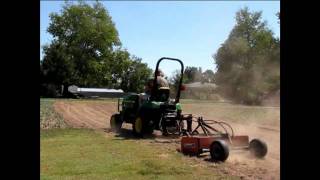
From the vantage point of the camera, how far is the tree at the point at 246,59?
114 ft

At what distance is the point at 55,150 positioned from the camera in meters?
10.5

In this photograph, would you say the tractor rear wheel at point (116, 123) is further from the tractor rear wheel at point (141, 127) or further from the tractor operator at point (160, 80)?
the tractor operator at point (160, 80)

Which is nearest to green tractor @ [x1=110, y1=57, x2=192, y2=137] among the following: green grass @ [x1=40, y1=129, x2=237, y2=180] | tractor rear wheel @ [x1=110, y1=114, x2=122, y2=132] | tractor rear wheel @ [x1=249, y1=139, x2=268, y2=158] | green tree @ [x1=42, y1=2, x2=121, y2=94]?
green grass @ [x1=40, y1=129, x2=237, y2=180]

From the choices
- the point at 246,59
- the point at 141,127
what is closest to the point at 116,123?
the point at 141,127

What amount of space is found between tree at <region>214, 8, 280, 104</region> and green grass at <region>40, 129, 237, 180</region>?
20.1 m

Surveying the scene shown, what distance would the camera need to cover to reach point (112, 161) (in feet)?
29.0

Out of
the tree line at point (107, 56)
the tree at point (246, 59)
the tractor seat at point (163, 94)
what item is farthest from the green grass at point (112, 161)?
the tree line at point (107, 56)

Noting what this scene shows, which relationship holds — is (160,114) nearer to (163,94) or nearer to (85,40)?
(163,94)

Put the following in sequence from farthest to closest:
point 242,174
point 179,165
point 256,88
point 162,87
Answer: point 256,88 → point 162,87 → point 179,165 → point 242,174

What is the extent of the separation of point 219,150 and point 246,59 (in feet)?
103
